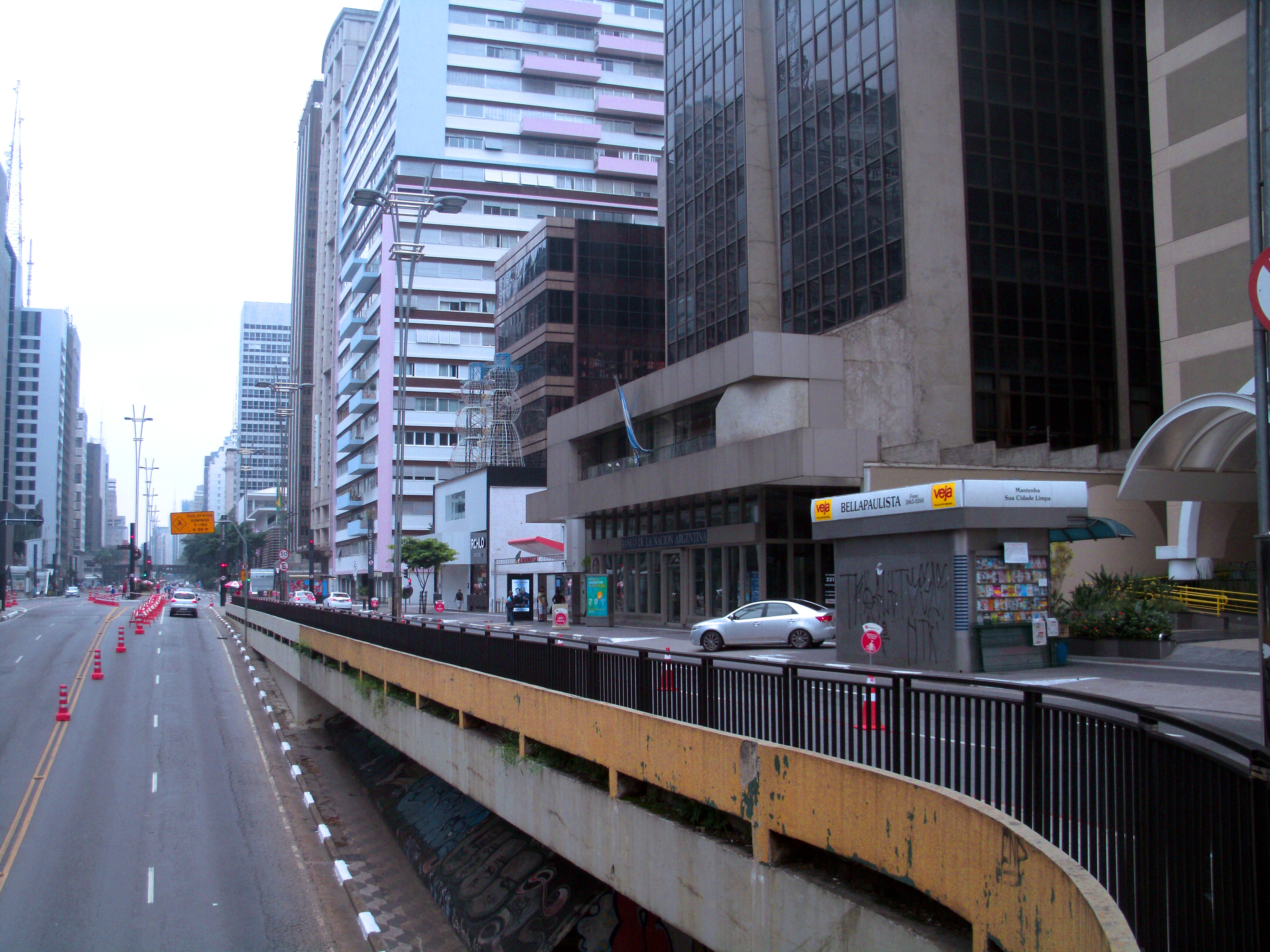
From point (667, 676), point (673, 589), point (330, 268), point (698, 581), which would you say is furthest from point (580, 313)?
point (330, 268)

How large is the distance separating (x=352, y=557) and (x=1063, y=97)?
82.5 meters

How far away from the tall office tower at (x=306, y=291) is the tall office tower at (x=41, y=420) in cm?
4366

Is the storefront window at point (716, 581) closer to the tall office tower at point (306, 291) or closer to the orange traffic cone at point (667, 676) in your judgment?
the orange traffic cone at point (667, 676)

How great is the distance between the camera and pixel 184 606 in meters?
72.9

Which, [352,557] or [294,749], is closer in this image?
[294,749]

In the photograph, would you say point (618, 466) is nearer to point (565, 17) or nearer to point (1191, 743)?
point (1191, 743)

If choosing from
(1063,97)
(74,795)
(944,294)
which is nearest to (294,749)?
(74,795)

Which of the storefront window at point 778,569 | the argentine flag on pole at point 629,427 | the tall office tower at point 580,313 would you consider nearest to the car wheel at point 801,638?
the storefront window at point 778,569

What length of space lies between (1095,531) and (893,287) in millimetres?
16809

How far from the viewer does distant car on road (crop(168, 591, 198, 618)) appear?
2862 inches

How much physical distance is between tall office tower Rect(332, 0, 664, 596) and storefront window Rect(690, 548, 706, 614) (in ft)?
174

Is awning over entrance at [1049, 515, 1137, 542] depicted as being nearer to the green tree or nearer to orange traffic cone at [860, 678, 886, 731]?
orange traffic cone at [860, 678, 886, 731]

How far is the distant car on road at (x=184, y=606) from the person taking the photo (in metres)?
72.7

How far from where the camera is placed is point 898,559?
2034 centimetres
